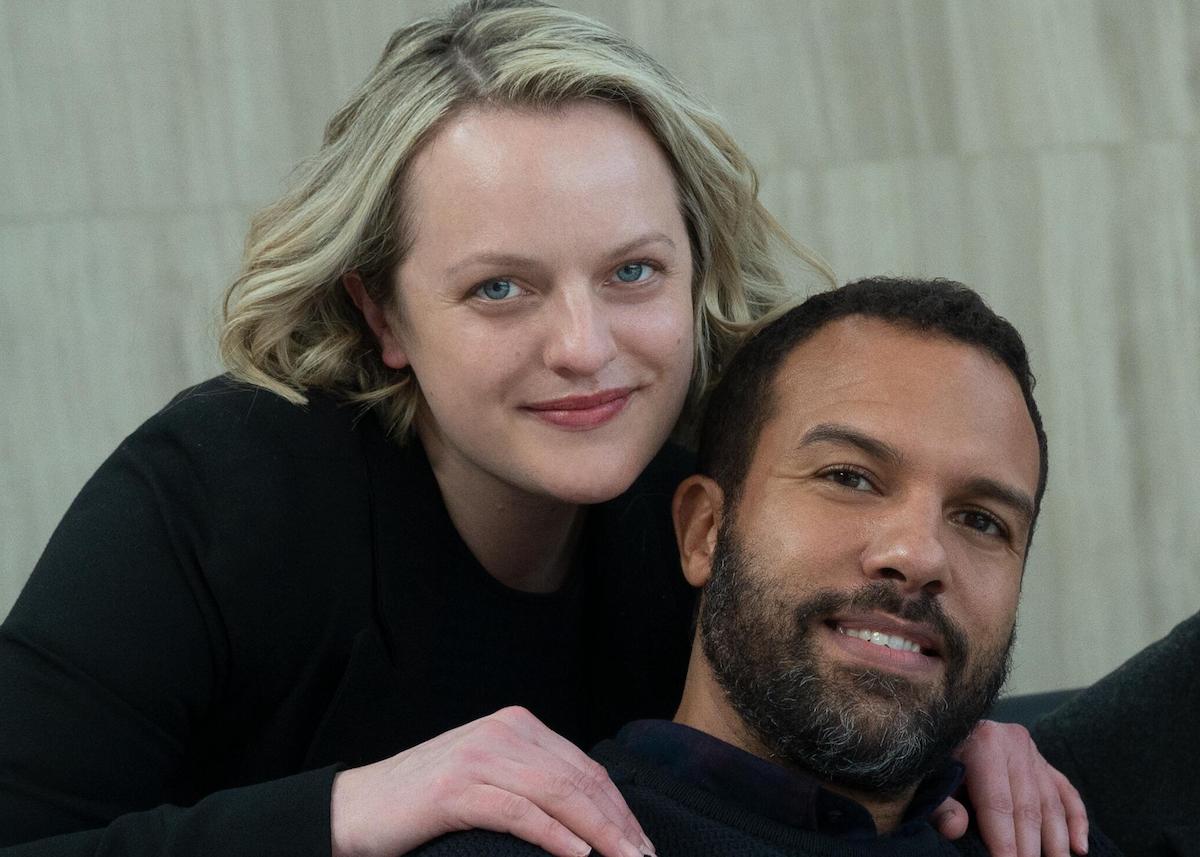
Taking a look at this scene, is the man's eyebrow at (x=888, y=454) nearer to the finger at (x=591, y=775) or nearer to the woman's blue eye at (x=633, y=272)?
the woman's blue eye at (x=633, y=272)

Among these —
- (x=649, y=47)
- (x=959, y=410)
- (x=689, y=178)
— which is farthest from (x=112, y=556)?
(x=649, y=47)

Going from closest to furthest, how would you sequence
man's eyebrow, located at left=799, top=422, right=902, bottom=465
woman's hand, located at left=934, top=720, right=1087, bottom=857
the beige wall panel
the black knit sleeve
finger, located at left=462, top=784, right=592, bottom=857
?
finger, located at left=462, top=784, right=592, bottom=857
the black knit sleeve
man's eyebrow, located at left=799, top=422, right=902, bottom=465
woman's hand, located at left=934, top=720, right=1087, bottom=857
the beige wall panel

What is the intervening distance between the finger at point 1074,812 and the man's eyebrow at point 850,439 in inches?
19.4

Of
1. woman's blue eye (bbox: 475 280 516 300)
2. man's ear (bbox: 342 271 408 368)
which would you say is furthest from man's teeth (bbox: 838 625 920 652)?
man's ear (bbox: 342 271 408 368)

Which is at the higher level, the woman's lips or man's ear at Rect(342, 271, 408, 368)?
man's ear at Rect(342, 271, 408, 368)

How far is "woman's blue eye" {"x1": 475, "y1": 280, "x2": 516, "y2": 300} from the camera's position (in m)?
1.66

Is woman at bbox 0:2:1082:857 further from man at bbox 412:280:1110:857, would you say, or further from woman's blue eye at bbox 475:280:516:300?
man at bbox 412:280:1110:857

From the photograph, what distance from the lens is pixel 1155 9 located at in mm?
3383

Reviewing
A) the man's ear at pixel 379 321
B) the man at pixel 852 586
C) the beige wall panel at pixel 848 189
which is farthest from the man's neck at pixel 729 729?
the beige wall panel at pixel 848 189

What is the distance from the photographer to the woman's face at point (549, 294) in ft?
5.32

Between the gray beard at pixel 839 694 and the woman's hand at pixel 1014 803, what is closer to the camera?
the gray beard at pixel 839 694

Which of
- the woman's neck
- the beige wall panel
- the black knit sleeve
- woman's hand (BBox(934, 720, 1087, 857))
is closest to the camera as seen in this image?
the black knit sleeve

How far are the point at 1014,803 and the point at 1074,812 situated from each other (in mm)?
91

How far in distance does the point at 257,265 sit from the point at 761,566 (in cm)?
73
